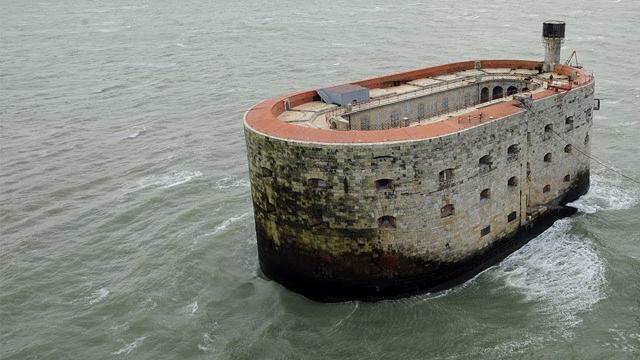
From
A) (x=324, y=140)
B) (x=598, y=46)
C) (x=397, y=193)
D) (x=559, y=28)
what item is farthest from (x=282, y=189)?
(x=598, y=46)

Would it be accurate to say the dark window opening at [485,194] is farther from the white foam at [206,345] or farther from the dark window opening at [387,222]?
the white foam at [206,345]

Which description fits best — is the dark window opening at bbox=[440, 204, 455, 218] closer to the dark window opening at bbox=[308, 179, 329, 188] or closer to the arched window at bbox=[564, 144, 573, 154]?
the dark window opening at bbox=[308, 179, 329, 188]

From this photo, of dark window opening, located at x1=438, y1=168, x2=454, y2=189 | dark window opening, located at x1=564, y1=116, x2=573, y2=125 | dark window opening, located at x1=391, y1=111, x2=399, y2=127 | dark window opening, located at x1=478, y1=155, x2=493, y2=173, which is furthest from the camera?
dark window opening, located at x1=391, y1=111, x2=399, y2=127

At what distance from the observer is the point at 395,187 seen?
81.1 ft

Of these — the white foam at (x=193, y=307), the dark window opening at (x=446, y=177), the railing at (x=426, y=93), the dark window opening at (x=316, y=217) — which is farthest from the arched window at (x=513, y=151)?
the white foam at (x=193, y=307)

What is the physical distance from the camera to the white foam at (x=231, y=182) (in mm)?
40094

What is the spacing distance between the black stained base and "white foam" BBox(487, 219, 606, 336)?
1868mm

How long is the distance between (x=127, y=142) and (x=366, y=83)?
2301cm

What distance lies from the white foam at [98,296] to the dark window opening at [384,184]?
46.1ft

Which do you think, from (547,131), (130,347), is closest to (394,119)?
(547,131)

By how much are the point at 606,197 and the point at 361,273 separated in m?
17.6

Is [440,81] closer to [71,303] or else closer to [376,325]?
[376,325]

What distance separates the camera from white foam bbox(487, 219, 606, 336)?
1004 inches

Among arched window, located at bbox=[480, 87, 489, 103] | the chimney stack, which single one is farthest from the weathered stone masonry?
the chimney stack
